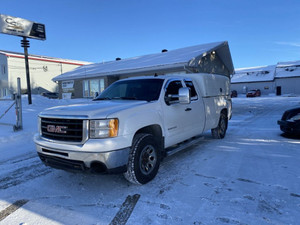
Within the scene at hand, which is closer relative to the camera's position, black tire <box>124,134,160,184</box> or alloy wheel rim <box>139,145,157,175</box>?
black tire <box>124,134,160,184</box>

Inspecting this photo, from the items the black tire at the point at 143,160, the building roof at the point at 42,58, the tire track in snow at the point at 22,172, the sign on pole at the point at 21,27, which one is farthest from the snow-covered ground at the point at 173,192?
the building roof at the point at 42,58

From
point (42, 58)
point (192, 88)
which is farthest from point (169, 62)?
point (42, 58)

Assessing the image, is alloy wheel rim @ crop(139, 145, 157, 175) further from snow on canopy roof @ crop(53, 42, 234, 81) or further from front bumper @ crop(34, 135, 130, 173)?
snow on canopy roof @ crop(53, 42, 234, 81)

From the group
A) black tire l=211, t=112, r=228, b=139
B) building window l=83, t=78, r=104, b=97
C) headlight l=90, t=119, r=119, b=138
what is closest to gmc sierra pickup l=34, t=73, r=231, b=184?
headlight l=90, t=119, r=119, b=138

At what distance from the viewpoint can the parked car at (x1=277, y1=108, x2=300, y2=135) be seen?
6618 millimetres

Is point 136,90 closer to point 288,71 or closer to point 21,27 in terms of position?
point 21,27

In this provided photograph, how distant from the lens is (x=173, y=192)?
3.46 metres

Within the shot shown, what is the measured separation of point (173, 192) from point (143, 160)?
72cm

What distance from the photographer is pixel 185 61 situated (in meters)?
13.3

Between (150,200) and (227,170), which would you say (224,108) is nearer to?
(227,170)

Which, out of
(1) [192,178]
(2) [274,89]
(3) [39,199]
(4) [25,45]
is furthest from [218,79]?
(2) [274,89]

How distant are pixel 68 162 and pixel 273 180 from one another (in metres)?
3.44

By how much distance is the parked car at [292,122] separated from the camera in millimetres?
6618

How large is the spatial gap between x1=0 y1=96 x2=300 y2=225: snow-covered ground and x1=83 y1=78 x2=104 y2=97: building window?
15.8 metres
